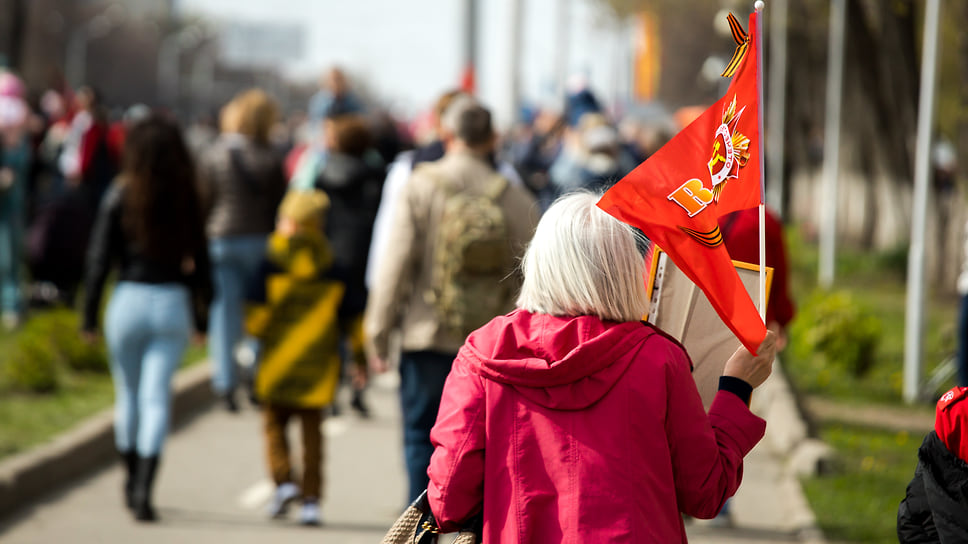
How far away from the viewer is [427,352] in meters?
5.43

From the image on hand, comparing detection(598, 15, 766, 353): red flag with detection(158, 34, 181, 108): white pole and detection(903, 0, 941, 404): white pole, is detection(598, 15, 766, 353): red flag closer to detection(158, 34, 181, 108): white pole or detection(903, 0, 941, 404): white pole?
detection(903, 0, 941, 404): white pole

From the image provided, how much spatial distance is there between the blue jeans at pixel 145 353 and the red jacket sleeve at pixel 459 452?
11.9ft

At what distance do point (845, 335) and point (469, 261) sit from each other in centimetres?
628

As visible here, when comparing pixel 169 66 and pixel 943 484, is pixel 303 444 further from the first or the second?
pixel 169 66

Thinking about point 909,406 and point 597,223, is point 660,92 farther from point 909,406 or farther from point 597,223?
point 597,223

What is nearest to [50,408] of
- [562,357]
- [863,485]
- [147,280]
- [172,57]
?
[147,280]

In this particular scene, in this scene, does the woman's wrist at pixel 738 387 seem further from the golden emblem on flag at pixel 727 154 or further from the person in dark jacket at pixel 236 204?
the person in dark jacket at pixel 236 204

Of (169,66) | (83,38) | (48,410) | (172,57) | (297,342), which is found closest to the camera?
(297,342)

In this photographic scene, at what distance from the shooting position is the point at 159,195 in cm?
653

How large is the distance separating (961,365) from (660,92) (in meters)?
54.3

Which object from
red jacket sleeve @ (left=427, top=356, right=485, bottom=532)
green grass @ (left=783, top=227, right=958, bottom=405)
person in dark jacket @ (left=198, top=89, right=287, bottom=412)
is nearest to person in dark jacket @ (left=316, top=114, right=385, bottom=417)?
person in dark jacket @ (left=198, top=89, right=287, bottom=412)

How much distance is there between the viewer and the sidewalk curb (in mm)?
6715

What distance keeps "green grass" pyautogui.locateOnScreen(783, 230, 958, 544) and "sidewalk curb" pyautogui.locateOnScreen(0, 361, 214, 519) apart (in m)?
4.05

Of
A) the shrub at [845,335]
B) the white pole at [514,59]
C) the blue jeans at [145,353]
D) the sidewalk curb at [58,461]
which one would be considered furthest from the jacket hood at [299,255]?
the white pole at [514,59]
